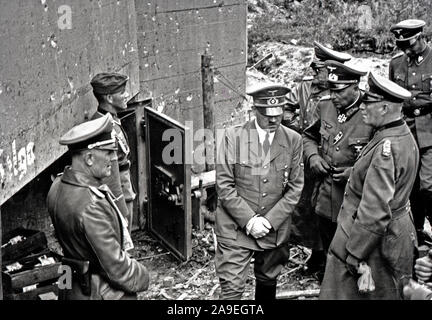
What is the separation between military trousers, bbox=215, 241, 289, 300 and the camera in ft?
18.5

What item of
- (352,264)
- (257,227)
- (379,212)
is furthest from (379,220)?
(257,227)

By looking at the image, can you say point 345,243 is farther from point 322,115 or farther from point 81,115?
point 81,115

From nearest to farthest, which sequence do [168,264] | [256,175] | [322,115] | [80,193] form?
1. [80,193]
2. [256,175]
3. [322,115]
4. [168,264]

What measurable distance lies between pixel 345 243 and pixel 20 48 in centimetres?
296

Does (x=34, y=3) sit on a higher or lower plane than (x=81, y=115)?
higher

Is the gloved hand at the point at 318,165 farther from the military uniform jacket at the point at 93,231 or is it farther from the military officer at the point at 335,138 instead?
the military uniform jacket at the point at 93,231

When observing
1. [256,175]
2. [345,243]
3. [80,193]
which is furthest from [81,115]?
[345,243]

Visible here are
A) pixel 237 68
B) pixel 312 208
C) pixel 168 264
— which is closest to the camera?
pixel 312 208

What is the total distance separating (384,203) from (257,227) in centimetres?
118

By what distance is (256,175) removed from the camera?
576cm

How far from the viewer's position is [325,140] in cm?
630

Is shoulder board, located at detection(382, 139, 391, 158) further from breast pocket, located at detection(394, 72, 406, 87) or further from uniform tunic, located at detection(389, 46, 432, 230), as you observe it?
breast pocket, located at detection(394, 72, 406, 87)

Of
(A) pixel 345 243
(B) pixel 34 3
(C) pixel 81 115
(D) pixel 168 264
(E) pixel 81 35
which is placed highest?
(B) pixel 34 3

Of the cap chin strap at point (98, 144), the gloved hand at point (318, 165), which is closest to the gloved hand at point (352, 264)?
the gloved hand at point (318, 165)
